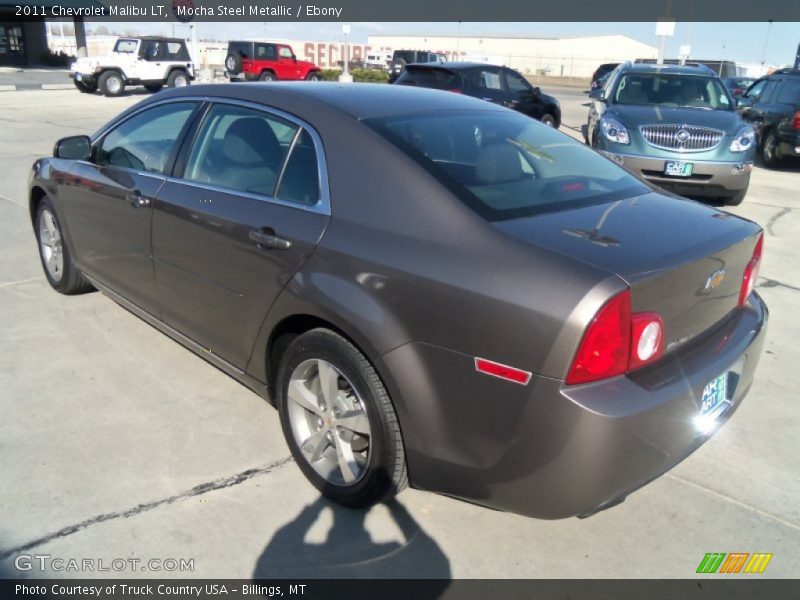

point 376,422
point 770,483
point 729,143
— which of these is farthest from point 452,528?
point 729,143

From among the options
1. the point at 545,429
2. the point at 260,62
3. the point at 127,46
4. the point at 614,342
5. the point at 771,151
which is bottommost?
the point at 771,151

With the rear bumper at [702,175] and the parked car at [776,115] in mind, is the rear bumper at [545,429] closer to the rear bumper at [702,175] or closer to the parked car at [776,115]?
the rear bumper at [702,175]

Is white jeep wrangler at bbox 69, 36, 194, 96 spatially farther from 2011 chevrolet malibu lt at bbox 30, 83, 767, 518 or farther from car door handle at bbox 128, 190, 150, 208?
2011 chevrolet malibu lt at bbox 30, 83, 767, 518

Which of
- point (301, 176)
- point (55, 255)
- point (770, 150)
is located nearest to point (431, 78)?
point (770, 150)

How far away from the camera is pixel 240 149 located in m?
3.26

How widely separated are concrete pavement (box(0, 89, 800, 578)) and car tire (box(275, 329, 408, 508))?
132 millimetres

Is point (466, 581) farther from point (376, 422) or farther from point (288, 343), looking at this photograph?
point (288, 343)

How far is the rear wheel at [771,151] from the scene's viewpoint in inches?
485

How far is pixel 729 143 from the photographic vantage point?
25.7 ft

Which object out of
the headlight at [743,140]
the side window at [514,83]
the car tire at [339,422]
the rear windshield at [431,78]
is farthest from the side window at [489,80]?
the car tire at [339,422]

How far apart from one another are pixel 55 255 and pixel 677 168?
6516mm

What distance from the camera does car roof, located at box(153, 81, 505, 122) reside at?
294 cm

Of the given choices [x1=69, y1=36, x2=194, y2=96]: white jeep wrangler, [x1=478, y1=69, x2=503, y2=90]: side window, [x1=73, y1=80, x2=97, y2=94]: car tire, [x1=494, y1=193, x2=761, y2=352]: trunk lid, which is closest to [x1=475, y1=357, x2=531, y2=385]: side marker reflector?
[x1=494, y1=193, x2=761, y2=352]: trunk lid

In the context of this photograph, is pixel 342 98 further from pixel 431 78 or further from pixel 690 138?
pixel 431 78
